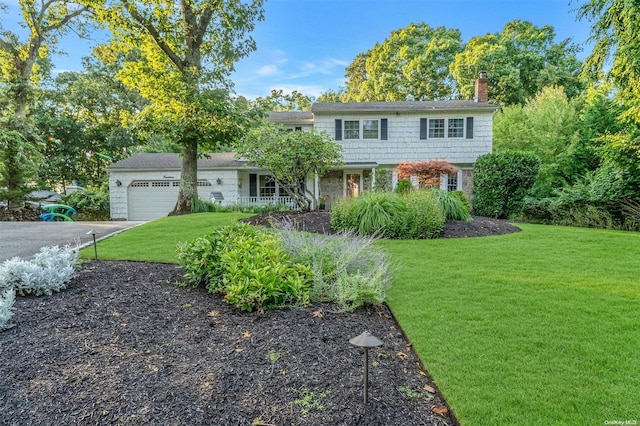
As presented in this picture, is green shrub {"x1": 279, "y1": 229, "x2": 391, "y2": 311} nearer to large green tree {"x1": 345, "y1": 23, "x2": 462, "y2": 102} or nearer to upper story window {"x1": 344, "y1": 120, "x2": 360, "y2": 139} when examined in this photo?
upper story window {"x1": 344, "y1": 120, "x2": 360, "y2": 139}

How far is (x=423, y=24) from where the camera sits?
2909 centimetres

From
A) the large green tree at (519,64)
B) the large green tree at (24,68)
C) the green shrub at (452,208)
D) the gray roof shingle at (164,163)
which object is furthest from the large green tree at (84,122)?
the large green tree at (519,64)

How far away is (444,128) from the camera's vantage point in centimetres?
1659

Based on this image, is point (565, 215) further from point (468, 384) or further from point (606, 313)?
point (468, 384)

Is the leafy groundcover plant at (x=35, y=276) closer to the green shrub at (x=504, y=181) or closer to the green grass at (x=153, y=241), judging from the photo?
the green grass at (x=153, y=241)

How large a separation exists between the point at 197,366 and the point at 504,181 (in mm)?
13704

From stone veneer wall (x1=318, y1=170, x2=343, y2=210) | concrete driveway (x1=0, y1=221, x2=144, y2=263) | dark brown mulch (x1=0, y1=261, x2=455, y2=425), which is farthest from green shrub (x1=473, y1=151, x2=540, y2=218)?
concrete driveway (x1=0, y1=221, x2=144, y2=263)

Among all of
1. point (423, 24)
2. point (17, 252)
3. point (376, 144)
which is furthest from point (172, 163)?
point (423, 24)

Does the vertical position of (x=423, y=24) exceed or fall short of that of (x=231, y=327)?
it exceeds it

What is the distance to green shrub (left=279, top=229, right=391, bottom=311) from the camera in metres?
3.91

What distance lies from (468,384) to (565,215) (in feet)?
36.2

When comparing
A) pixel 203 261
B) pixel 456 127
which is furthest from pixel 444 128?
pixel 203 261

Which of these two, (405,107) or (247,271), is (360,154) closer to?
(405,107)

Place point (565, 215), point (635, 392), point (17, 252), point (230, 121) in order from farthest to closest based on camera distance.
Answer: point (230, 121), point (565, 215), point (17, 252), point (635, 392)
